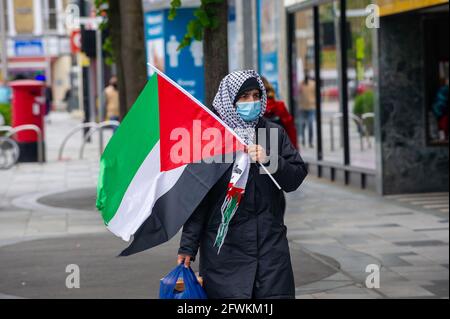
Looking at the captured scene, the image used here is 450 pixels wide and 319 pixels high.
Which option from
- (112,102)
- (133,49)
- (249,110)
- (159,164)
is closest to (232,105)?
(249,110)

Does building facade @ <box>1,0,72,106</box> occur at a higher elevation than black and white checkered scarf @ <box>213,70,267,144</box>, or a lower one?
higher

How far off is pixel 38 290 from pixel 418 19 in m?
8.60

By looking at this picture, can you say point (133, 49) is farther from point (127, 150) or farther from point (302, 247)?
point (127, 150)

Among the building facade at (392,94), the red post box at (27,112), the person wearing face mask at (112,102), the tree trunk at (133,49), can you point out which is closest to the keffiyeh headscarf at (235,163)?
the tree trunk at (133,49)

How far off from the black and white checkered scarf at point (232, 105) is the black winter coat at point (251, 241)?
0.09m

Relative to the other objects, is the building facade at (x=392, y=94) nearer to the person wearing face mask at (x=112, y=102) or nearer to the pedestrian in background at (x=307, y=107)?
the pedestrian in background at (x=307, y=107)

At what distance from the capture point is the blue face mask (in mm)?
5500

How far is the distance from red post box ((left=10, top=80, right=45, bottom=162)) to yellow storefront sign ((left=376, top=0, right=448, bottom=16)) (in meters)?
10.0

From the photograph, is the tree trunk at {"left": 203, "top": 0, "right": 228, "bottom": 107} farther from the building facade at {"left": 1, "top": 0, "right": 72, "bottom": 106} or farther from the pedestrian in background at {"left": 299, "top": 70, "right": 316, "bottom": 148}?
the building facade at {"left": 1, "top": 0, "right": 72, "bottom": 106}

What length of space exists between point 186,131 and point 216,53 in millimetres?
5375

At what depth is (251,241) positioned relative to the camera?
5.56 metres

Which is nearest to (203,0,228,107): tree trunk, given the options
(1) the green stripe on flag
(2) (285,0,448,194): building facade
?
(2) (285,0,448,194): building facade

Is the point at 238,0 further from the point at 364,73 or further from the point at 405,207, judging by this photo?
the point at 405,207

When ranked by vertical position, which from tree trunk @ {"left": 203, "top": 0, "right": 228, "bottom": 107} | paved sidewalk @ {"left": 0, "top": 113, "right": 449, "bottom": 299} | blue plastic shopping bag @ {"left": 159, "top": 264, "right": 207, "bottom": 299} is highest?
tree trunk @ {"left": 203, "top": 0, "right": 228, "bottom": 107}
